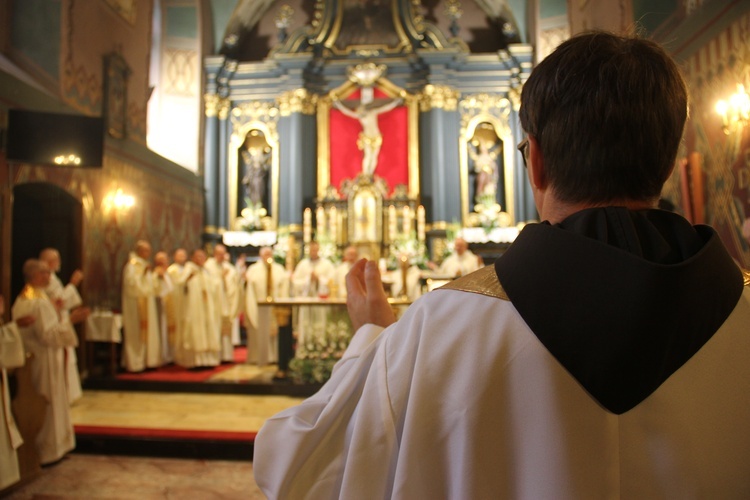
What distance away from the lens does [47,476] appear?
462cm

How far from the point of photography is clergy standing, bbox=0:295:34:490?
4105mm

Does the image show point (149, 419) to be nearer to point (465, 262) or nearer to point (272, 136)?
point (465, 262)

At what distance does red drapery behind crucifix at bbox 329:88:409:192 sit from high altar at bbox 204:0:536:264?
3 centimetres

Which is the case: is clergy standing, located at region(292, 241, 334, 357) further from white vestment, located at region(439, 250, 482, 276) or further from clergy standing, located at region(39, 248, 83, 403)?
clergy standing, located at region(39, 248, 83, 403)

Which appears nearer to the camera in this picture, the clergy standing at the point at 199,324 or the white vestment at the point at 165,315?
the clergy standing at the point at 199,324

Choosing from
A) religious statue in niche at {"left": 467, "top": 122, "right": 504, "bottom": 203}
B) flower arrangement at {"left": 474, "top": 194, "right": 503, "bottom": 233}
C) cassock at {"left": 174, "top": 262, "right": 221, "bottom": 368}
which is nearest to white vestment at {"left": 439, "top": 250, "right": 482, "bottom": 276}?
flower arrangement at {"left": 474, "top": 194, "right": 503, "bottom": 233}

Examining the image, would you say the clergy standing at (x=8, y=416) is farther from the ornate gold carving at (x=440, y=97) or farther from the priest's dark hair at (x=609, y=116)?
the ornate gold carving at (x=440, y=97)

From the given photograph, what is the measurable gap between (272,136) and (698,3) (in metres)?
10.1

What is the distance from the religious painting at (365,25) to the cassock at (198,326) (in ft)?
24.7

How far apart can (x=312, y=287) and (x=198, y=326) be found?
73.7 inches

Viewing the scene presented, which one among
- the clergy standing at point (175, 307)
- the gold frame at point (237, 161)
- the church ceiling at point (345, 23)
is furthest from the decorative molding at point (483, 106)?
the clergy standing at point (175, 307)

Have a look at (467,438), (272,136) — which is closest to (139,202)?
(272,136)

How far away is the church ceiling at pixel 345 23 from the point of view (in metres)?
13.8

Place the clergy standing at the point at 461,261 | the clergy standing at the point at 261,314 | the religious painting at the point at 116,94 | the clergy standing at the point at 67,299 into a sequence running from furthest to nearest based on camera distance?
the clergy standing at the point at 461,261 < the religious painting at the point at 116,94 < the clergy standing at the point at 261,314 < the clergy standing at the point at 67,299
